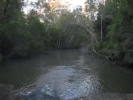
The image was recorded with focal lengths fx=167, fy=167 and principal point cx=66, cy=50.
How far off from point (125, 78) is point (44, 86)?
26.6 feet

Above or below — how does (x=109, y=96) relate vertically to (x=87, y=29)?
below

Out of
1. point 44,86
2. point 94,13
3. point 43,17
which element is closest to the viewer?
point 44,86

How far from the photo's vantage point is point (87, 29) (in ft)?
120

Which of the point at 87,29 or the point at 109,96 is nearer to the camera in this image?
the point at 109,96

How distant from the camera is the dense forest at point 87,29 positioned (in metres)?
17.6

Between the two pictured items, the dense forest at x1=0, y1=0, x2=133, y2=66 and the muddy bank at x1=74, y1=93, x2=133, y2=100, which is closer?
the muddy bank at x1=74, y1=93, x2=133, y2=100

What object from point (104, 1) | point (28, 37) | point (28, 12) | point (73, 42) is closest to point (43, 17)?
point (28, 12)

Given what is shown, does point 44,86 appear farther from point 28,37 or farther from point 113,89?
point 28,37

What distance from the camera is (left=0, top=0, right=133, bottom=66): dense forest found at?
1764 centimetres

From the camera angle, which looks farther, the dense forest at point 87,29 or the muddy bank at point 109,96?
the dense forest at point 87,29

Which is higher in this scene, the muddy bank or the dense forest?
the dense forest

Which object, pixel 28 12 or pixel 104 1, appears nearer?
pixel 104 1

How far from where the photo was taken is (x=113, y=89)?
13234 millimetres

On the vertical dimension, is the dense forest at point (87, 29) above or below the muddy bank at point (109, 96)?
above
